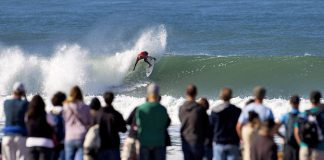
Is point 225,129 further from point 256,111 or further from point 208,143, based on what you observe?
point 256,111

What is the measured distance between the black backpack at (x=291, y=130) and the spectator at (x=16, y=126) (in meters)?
3.47

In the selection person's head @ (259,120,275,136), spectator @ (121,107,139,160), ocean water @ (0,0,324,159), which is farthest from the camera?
ocean water @ (0,0,324,159)

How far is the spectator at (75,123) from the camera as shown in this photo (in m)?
12.6

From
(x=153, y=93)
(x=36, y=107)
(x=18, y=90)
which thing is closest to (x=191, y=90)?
(x=153, y=93)

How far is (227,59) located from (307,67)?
3290mm

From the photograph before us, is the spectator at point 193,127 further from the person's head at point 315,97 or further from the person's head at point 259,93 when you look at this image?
the person's head at point 315,97

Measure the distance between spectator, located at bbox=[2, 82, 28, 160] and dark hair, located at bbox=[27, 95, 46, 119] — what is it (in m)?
0.46

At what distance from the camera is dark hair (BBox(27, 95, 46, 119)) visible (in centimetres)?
1212

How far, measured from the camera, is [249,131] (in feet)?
40.1

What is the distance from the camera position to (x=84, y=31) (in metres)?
53.3

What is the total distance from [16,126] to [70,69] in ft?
66.8

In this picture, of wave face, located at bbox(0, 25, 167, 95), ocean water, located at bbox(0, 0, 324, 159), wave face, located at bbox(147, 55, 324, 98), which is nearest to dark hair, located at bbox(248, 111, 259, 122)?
ocean water, located at bbox(0, 0, 324, 159)

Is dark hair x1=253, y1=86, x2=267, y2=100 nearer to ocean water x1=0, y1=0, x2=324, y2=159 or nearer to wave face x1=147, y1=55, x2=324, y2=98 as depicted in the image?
ocean water x1=0, y1=0, x2=324, y2=159

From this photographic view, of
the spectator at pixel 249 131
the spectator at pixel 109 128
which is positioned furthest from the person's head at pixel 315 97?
the spectator at pixel 109 128
